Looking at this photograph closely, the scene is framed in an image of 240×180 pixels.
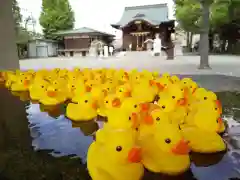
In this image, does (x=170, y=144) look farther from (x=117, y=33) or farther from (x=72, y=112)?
(x=117, y=33)

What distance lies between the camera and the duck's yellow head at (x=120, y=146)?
1.77m

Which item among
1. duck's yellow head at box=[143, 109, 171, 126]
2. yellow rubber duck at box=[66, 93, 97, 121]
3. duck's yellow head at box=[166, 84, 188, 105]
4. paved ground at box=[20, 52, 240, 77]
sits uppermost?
paved ground at box=[20, 52, 240, 77]

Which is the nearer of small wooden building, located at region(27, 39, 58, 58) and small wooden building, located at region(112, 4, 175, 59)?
small wooden building, located at region(112, 4, 175, 59)

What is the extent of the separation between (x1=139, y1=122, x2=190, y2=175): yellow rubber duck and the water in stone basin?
0.07m

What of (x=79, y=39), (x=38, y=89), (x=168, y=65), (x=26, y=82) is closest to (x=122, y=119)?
(x=38, y=89)

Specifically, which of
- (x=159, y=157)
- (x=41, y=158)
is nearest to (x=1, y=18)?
(x=41, y=158)

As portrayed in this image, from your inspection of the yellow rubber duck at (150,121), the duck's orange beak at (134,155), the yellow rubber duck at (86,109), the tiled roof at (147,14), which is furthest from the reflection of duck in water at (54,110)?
the tiled roof at (147,14)

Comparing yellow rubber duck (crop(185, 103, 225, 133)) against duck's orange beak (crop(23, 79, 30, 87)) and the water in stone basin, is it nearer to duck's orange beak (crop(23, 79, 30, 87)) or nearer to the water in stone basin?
the water in stone basin

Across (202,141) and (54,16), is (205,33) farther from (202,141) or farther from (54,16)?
(54,16)

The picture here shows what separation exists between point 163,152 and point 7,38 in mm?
7078

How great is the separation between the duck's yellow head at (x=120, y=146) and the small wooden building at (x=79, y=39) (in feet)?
74.5

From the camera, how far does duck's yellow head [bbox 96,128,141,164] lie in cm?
177

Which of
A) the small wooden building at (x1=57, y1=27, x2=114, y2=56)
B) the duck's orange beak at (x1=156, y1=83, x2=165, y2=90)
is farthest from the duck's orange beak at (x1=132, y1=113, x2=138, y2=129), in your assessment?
the small wooden building at (x1=57, y1=27, x2=114, y2=56)

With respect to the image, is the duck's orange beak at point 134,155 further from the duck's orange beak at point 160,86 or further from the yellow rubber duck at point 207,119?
the duck's orange beak at point 160,86
